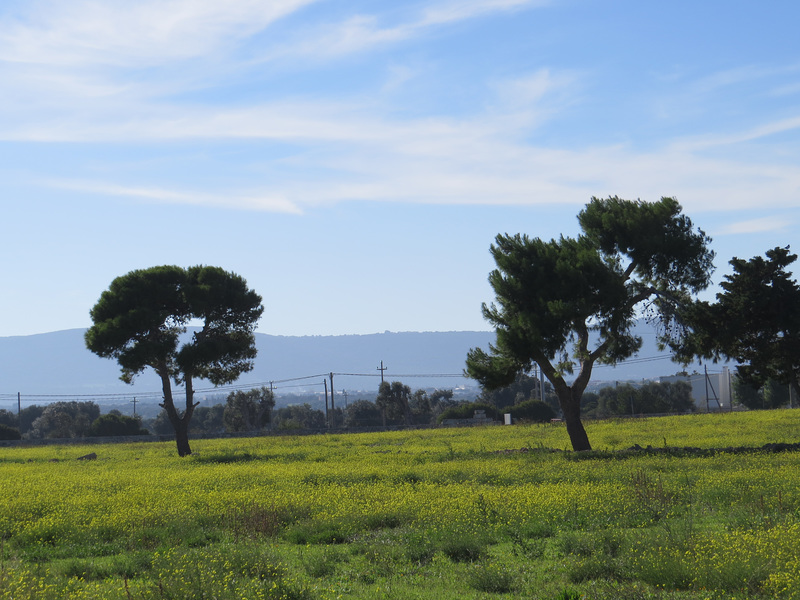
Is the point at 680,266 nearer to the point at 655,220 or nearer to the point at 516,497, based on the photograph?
the point at 655,220

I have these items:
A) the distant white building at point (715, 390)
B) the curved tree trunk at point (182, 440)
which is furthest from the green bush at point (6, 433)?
the distant white building at point (715, 390)

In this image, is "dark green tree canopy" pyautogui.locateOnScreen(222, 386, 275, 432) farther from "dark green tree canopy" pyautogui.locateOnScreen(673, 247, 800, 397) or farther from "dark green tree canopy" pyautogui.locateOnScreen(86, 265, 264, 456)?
"dark green tree canopy" pyautogui.locateOnScreen(673, 247, 800, 397)

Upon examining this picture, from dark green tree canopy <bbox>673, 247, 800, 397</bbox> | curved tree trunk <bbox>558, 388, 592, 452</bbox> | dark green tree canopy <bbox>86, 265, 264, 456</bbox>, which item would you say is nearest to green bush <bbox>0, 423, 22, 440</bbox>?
dark green tree canopy <bbox>86, 265, 264, 456</bbox>

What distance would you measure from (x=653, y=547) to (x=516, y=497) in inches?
274

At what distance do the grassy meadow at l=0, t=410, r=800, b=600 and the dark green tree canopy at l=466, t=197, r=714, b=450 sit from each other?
5.84 m

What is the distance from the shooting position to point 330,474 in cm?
2602

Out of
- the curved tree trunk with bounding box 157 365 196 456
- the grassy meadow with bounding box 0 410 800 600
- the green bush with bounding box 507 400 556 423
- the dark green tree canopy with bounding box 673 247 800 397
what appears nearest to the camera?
the grassy meadow with bounding box 0 410 800 600

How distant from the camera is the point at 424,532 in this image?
44.9 feet

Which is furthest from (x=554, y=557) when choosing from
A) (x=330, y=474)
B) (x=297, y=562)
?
(x=330, y=474)

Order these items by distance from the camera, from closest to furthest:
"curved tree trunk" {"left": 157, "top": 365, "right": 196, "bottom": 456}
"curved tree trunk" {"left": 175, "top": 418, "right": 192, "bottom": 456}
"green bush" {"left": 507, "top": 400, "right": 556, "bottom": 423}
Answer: "curved tree trunk" {"left": 175, "top": 418, "right": 192, "bottom": 456}, "curved tree trunk" {"left": 157, "top": 365, "right": 196, "bottom": 456}, "green bush" {"left": 507, "top": 400, "right": 556, "bottom": 423}

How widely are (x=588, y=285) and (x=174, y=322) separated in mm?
28029

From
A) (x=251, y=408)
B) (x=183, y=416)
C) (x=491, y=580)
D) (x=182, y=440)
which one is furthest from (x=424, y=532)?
(x=251, y=408)

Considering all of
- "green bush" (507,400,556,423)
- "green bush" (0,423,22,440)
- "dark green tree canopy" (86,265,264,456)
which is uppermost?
"dark green tree canopy" (86,265,264,456)

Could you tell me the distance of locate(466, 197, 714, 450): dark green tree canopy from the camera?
31828 mm
